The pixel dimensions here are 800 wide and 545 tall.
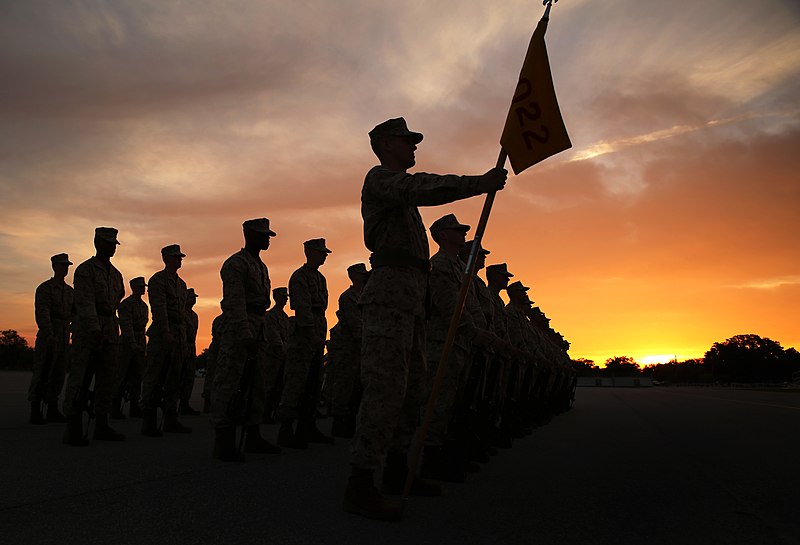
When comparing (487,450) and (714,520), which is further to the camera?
(487,450)

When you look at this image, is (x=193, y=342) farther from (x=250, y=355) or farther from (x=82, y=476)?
(x=82, y=476)

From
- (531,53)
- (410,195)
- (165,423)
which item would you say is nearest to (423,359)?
(410,195)

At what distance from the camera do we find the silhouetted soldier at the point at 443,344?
16.7 ft

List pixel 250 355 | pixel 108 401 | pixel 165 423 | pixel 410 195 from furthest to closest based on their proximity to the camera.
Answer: pixel 165 423 < pixel 108 401 < pixel 250 355 < pixel 410 195

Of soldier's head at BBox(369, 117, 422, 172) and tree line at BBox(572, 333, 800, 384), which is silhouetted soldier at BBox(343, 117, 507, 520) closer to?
soldier's head at BBox(369, 117, 422, 172)

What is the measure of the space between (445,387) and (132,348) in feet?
23.2

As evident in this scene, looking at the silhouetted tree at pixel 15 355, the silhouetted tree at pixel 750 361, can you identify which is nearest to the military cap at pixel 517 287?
the silhouetted tree at pixel 15 355

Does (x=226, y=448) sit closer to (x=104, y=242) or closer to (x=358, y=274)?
(x=104, y=242)

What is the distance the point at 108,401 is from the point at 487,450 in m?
4.25

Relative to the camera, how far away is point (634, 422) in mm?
11078

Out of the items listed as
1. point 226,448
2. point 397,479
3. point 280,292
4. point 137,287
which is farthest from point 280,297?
point 397,479

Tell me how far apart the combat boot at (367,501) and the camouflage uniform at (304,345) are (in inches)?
135

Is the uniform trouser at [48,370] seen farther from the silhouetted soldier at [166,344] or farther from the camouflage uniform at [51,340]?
the silhouetted soldier at [166,344]

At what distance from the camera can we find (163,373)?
8539 millimetres
